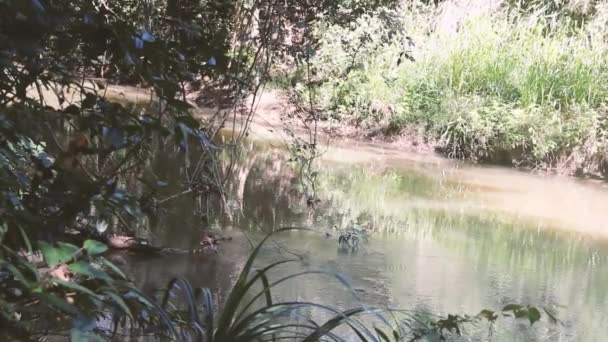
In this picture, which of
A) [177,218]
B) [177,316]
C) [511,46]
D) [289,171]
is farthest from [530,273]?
[511,46]

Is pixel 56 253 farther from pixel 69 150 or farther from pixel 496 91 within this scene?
pixel 496 91

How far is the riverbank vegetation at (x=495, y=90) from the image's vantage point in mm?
8688

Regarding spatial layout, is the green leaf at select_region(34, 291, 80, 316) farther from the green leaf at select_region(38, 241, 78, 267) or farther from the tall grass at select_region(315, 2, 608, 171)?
the tall grass at select_region(315, 2, 608, 171)

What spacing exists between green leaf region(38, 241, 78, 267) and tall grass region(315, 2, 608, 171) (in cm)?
702

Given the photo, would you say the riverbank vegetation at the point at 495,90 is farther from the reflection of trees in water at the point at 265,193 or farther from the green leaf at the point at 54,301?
the green leaf at the point at 54,301

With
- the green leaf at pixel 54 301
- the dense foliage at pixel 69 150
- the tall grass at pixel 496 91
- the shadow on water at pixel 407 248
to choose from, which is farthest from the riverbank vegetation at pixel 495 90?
the green leaf at pixel 54 301

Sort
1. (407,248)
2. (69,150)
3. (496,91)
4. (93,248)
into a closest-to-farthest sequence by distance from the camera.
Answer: (93,248) → (69,150) → (407,248) → (496,91)

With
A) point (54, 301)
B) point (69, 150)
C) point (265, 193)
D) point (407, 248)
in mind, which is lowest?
point (407, 248)

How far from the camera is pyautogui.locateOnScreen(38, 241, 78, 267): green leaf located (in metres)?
0.86

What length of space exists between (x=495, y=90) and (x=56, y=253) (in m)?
8.93

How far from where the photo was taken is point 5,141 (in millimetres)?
1080

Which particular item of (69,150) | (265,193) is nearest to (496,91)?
(265,193)

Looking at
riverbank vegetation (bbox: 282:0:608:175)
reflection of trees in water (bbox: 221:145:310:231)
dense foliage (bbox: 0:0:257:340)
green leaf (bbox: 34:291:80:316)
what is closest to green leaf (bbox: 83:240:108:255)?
dense foliage (bbox: 0:0:257:340)

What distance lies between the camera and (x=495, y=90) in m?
9.32
